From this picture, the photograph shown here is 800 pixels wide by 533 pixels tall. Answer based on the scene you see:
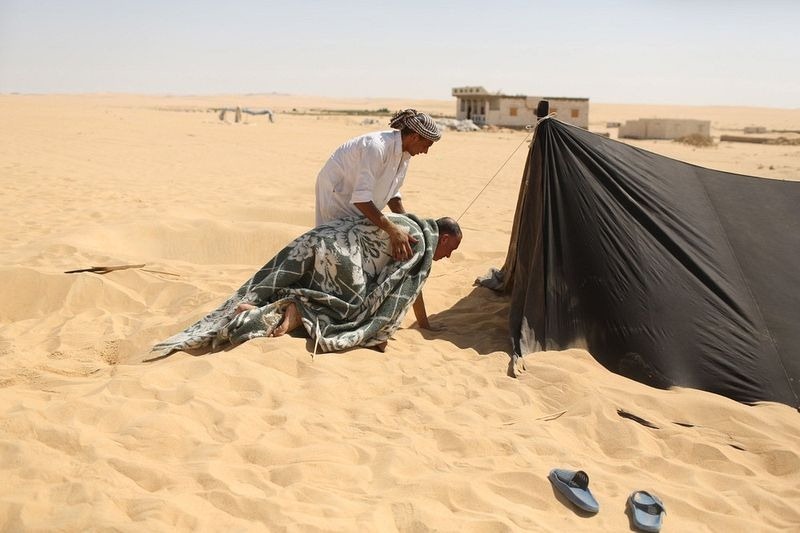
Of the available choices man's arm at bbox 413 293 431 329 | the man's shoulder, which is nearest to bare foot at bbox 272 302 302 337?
man's arm at bbox 413 293 431 329

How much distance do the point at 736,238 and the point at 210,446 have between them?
3595 mm

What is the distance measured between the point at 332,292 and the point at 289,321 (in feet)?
1.01

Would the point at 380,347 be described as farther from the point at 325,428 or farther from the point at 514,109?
the point at 514,109

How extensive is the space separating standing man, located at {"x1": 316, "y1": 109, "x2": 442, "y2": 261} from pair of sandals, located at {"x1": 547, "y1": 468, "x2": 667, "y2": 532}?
186 centimetres

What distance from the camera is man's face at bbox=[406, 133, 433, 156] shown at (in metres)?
4.36

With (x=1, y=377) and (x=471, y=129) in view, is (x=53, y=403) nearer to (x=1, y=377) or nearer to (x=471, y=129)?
(x=1, y=377)

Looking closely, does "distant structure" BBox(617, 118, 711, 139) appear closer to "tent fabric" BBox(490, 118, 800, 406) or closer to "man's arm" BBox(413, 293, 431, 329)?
"tent fabric" BBox(490, 118, 800, 406)

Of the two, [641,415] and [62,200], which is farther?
[62,200]

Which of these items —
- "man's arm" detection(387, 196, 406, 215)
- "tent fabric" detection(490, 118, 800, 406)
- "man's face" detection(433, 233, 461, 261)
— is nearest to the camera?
"tent fabric" detection(490, 118, 800, 406)

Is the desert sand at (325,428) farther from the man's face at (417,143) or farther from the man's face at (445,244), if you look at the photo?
the man's face at (417,143)

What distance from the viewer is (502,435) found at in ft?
10.8

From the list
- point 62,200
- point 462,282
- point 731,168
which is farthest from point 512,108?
point 462,282

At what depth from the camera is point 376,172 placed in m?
4.35

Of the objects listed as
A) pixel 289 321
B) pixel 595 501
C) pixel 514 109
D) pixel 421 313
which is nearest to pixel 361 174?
pixel 289 321
